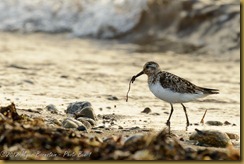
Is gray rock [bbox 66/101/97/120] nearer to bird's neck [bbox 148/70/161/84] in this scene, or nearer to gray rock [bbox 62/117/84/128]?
gray rock [bbox 62/117/84/128]

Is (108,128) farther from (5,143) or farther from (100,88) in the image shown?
(100,88)

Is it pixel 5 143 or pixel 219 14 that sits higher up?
pixel 219 14

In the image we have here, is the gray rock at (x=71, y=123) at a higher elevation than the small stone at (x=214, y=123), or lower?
higher

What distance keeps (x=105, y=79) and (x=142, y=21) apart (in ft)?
16.5

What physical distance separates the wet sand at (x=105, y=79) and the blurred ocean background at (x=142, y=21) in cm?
59

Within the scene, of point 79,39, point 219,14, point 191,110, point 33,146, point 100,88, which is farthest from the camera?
point 79,39

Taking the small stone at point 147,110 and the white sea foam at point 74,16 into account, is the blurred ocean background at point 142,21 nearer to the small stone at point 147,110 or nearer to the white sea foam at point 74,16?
the white sea foam at point 74,16

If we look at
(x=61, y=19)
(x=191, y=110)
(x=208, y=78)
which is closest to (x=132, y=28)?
(x=61, y=19)

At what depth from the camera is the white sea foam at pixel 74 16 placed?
14.5 meters

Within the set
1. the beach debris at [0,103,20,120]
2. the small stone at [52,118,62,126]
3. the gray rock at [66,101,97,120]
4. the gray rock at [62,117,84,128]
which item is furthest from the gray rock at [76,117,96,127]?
the beach debris at [0,103,20,120]

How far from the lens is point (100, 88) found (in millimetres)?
9047

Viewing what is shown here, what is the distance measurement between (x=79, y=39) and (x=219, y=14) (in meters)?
3.04

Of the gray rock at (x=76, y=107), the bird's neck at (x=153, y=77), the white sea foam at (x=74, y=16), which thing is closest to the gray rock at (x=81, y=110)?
the gray rock at (x=76, y=107)

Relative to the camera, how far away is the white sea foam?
1455 cm
